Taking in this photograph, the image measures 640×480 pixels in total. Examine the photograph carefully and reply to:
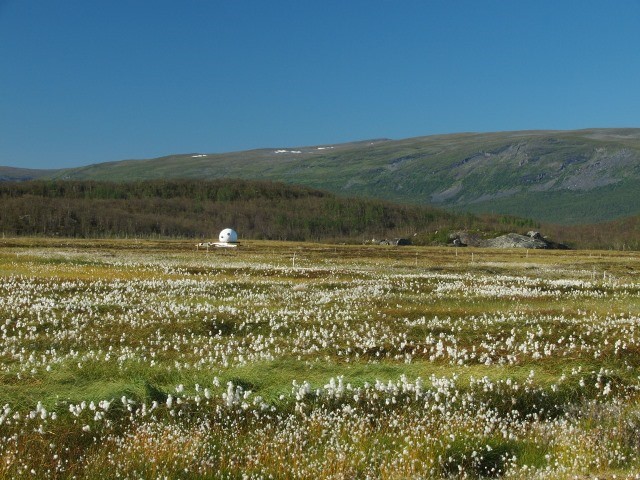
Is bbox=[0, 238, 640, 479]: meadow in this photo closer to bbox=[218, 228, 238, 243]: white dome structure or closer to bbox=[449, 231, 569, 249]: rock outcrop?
bbox=[218, 228, 238, 243]: white dome structure

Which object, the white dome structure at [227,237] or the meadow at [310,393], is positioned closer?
the meadow at [310,393]

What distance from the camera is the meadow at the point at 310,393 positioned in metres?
9.65

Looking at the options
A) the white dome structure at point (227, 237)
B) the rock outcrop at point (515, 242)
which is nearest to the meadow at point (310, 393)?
the white dome structure at point (227, 237)

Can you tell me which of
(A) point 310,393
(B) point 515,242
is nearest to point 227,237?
(B) point 515,242

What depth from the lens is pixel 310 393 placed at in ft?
40.9

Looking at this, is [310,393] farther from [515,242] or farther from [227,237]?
[515,242]

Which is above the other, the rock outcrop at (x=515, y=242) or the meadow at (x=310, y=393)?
the meadow at (x=310, y=393)

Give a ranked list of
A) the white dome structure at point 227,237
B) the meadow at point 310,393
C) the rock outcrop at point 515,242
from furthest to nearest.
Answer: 1. the rock outcrop at point 515,242
2. the white dome structure at point 227,237
3. the meadow at point 310,393

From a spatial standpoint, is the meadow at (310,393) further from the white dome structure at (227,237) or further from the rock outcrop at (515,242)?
the rock outcrop at (515,242)

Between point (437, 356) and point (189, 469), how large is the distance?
894cm

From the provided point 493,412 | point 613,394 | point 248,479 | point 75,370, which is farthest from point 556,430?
point 75,370

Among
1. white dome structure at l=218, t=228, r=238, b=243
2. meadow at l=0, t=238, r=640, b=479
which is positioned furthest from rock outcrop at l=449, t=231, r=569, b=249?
meadow at l=0, t=238, r=640, b=479

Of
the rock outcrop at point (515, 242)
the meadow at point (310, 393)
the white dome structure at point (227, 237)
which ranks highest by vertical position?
the white dome structure at point (227, 237)

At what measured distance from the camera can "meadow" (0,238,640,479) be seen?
9648 millimetres
